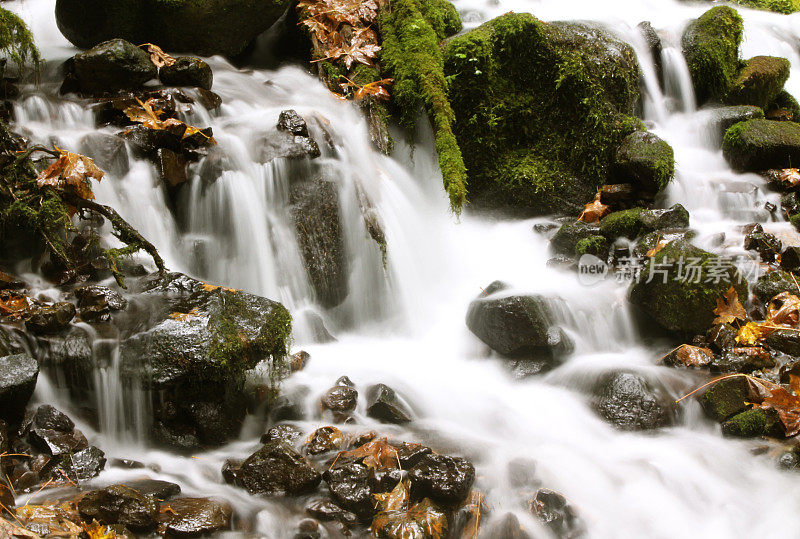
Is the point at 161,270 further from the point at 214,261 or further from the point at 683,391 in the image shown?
the point at 683,391

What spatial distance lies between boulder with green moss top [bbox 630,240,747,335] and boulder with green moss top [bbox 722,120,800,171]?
345cm

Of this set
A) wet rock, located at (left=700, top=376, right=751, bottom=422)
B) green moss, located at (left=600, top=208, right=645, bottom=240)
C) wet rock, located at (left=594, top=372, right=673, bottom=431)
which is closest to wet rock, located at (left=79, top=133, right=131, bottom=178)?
wet rock, located at (left=594, top=372, right=673, bottom=431)

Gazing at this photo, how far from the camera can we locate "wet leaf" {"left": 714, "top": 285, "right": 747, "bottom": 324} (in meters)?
4.93

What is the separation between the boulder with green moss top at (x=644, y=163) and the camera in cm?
700

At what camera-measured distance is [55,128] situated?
5.23m

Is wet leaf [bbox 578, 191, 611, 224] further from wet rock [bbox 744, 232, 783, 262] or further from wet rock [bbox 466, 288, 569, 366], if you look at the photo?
wet rock [bbox 466, 288, 569, 366]

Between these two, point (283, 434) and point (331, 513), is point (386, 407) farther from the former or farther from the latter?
point (331, 513)

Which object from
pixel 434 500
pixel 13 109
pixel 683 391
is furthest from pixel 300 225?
pixel 683 391

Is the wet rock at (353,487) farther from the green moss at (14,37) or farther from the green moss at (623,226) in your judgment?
the green moss at (14,37)

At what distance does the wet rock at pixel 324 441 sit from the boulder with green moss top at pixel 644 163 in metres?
5.21

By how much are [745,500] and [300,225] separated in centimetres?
407

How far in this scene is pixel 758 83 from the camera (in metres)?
8.80

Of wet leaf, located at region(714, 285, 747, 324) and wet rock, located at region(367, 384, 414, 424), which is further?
wet leaf, located at region(714, 285, 747, 324)

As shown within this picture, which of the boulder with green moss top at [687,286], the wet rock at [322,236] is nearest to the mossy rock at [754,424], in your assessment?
the boulder with green moss top at [687,286]
